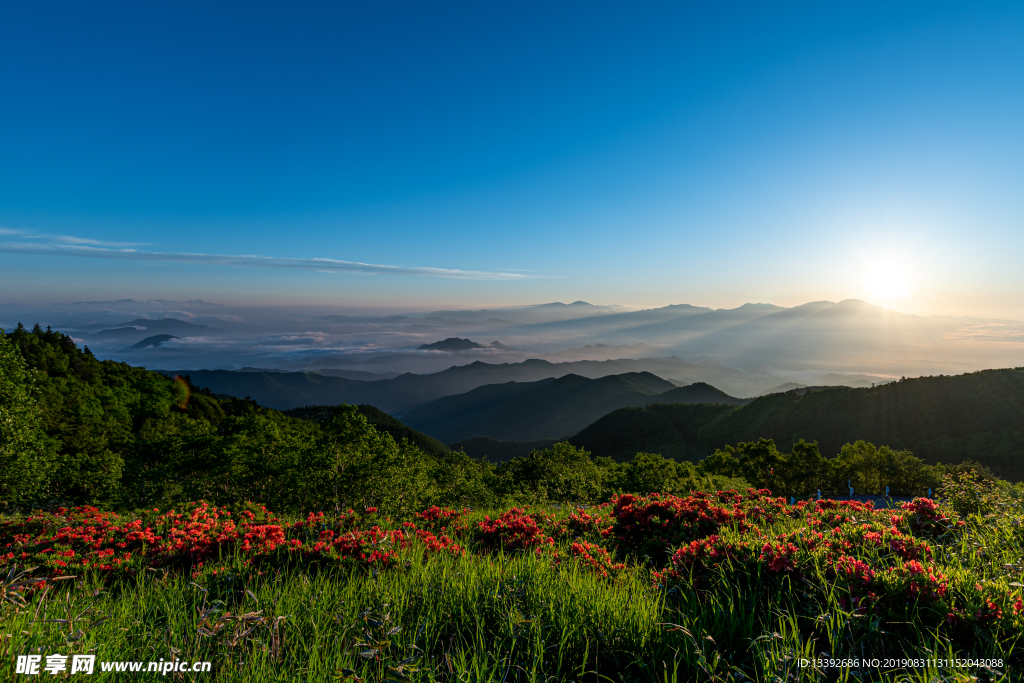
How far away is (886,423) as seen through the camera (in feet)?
387

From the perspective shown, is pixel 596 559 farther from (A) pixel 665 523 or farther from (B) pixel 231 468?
(B) pixel 231 468

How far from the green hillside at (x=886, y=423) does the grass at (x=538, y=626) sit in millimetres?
116922

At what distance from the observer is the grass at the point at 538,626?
3.62 metres

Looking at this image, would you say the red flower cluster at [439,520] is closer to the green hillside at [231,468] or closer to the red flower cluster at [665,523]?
the red flower cluster at [665,523]

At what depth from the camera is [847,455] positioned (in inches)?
1903

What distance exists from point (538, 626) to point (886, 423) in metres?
153

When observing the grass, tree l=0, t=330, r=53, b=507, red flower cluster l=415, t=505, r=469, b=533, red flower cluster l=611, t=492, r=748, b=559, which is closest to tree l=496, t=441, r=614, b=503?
red flower cluster l=415, t=505, r=469, b=533

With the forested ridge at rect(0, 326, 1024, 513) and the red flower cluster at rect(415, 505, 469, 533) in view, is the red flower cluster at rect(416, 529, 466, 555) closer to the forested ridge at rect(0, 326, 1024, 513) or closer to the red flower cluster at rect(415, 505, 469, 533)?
the red flower cluster at rect(415, 505, 469, 533)

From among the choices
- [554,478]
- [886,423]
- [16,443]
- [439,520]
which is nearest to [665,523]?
[439,520]

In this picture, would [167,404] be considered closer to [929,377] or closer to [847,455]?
[847,455]

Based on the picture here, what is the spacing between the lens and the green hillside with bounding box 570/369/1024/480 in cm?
9575

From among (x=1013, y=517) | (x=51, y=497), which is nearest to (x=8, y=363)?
(x=51, y=497)

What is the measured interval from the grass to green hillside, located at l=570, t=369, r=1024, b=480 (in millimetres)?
116922

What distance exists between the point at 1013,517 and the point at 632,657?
24.9 ft
